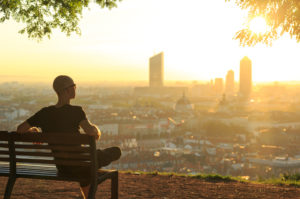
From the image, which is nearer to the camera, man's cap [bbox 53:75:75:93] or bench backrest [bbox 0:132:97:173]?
bench backrest [bbox 0:132:97:173]

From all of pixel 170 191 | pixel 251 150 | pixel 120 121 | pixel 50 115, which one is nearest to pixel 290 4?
pixel 170 191

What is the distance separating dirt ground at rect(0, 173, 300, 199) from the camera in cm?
547

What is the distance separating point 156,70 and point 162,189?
178944mm

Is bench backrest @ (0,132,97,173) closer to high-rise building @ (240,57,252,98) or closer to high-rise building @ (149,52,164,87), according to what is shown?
high-rise building @ (240,57,252,98)

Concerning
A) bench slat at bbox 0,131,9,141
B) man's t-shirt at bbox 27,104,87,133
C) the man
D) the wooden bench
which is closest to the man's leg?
the man

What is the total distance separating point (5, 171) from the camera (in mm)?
3895

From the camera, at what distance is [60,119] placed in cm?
359

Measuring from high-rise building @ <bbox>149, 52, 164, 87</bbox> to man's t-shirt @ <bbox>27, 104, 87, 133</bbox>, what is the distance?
176 metres

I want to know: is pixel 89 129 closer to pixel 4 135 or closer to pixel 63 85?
pixel 63 85

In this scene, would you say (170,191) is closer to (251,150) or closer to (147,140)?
(251,150)

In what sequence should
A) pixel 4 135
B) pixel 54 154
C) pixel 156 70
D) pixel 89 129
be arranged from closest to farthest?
pixel 89 129
pixel 54 154
pixel 4 135
pixel 156 70

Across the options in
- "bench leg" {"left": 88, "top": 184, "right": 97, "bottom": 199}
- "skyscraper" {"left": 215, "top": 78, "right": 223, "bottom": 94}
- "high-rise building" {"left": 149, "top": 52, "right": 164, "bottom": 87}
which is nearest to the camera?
"bench leg" {"left": 88, "top": 184, "right": 97, "bottom": 199}

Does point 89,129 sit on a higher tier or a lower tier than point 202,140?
higher

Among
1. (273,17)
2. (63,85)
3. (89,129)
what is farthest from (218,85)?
(89,129)
